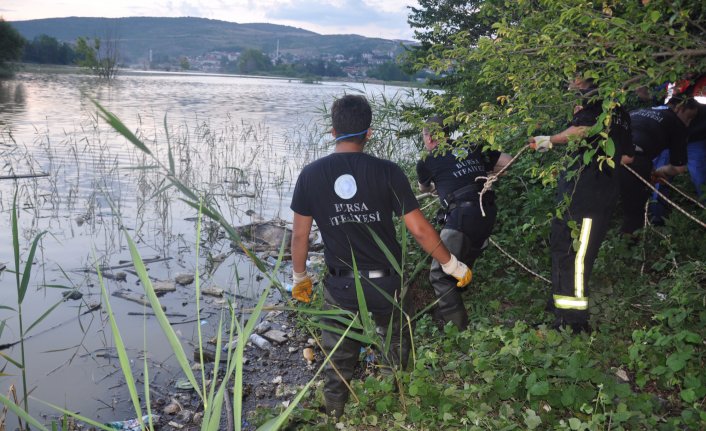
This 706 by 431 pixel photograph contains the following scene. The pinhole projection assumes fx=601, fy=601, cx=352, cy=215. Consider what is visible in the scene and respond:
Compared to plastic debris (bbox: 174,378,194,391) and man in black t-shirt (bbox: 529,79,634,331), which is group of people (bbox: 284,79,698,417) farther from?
plastic debris (bbox: 174,378,194,391)

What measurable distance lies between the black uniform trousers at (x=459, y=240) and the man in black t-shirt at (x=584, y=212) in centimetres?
65

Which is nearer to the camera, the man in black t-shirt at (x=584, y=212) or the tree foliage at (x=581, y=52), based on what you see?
the tree foliage at (x=581, y=52)

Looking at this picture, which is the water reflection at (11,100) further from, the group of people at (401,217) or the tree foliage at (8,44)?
the tree foliage at (8,44)

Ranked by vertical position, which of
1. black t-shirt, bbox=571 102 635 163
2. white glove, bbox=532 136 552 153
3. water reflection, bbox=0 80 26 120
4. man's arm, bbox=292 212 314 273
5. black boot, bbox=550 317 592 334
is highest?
black t-shirt, bbox=571 102 635 163

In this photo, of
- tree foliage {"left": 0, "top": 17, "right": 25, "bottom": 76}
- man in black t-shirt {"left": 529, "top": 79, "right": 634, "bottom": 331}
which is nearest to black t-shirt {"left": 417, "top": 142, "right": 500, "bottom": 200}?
man in black t-shirt {"left": 529, "top": 79, "right": 634, "bottom": 331}

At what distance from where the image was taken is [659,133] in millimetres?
5781

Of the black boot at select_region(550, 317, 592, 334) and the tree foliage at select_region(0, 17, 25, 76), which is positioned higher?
the tree foliage at select_region(0, 17, 25, 76)

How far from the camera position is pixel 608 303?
5.21m

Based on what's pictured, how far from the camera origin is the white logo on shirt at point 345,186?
3.55 m

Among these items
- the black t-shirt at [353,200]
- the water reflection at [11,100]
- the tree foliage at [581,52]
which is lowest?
the water reflection at [11,100]

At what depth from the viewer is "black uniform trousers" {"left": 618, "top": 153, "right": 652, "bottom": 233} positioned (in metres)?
5.81

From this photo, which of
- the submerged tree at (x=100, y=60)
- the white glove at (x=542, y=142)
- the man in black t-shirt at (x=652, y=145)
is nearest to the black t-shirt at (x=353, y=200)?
the white glove at (x=542, y=142)

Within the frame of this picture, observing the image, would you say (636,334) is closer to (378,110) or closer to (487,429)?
(487,429)

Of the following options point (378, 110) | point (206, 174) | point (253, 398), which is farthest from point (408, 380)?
point (206, 174)
